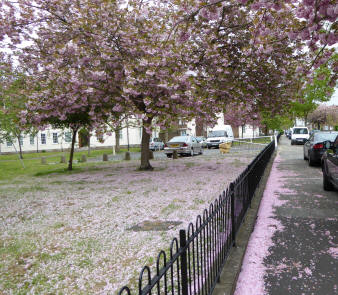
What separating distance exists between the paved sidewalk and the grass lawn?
1413mm

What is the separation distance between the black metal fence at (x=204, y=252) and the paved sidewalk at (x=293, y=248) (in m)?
0.41

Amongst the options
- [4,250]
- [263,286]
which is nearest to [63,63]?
[4,250]

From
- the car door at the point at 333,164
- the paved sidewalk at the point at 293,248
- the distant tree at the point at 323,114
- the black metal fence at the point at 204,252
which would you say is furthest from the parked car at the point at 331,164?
the distant tree at the point at 323,114

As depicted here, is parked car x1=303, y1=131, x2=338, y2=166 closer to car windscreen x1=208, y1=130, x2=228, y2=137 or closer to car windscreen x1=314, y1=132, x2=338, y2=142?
car windscreen x1=314, y1=132, x2=338, y2=142

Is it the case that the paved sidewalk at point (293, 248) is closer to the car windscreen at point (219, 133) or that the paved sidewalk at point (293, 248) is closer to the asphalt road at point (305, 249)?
the asphalt road at point (305, 249)

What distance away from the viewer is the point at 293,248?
4.43 meters

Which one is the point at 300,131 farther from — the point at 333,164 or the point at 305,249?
the point at 305,249

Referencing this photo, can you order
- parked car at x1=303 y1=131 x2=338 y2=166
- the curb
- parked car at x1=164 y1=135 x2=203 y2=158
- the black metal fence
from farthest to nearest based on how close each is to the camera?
parked car at x1=164 y1=135 x2=203 y2=158 < parked car at x1=303 y1=131 x2=338 y2=166 < the curb < the black metal fence

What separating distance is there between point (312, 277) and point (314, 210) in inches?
130

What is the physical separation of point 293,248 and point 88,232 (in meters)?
3.67

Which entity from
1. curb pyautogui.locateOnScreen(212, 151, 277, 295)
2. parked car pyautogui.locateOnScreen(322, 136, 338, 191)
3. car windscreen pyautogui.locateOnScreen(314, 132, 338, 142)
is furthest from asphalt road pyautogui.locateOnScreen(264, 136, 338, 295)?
A: car windscreen pyautogui.locateOnScreen(314, 132, 338, 142)

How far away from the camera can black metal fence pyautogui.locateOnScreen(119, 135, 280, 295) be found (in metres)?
2.36

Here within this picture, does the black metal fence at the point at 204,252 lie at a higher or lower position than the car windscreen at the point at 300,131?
lower

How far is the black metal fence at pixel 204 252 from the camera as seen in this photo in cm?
236
